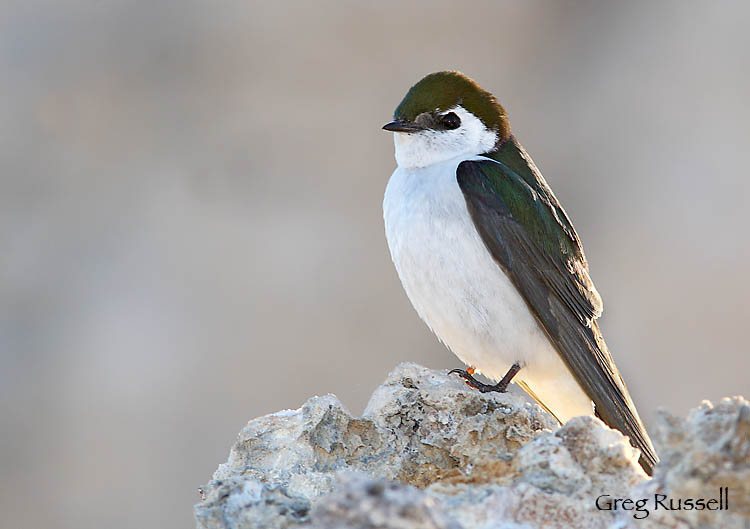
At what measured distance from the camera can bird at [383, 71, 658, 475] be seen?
4836 mm

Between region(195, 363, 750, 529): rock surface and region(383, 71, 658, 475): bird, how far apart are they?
78cm

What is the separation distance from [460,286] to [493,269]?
8.0 inches

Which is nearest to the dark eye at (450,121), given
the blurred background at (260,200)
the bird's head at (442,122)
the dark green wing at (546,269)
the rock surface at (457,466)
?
the bird's head at (442,122)

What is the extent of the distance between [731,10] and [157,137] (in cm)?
804

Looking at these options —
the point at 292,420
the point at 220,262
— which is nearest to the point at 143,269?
the point at 220,262

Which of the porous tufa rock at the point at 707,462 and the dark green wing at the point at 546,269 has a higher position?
the dark green wing at the point at 546,269

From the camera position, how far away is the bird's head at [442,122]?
5215 millimetres

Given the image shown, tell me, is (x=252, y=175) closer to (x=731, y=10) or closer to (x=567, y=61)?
(x=567, y=61)

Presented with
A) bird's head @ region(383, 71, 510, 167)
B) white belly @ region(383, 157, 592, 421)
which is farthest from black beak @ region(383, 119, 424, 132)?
white belly @ region(383, 157, 592, 421)

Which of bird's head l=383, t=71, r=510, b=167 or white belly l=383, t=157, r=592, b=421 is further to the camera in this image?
bird's head l=383, t=71, r=510, b=167

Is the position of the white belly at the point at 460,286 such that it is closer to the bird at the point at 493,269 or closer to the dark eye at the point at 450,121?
the bird at the point at 493,269

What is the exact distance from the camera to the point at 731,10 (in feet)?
45.3

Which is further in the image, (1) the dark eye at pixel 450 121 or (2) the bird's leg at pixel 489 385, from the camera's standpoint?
(1) the dark eye at pixel 450 121

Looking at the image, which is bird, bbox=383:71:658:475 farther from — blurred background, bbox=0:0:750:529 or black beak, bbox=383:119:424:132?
blurred background, bbox=0:0:750:529
